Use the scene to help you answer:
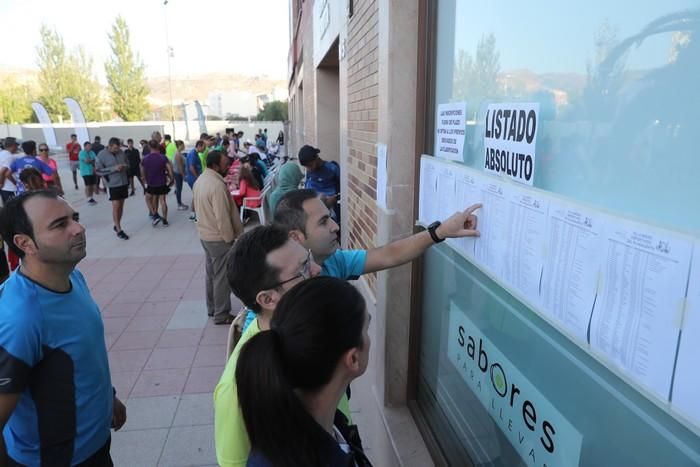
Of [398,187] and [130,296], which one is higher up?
[398,187]

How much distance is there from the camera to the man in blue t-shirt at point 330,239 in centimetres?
246

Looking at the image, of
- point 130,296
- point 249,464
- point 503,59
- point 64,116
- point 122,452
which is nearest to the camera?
point 249,464

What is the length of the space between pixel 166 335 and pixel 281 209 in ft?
11.8

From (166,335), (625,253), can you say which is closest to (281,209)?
(625,253)

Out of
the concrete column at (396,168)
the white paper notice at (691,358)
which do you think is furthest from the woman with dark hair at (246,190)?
the white paper notice at (691,358)

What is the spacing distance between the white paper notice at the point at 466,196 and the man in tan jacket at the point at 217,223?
3.64 m

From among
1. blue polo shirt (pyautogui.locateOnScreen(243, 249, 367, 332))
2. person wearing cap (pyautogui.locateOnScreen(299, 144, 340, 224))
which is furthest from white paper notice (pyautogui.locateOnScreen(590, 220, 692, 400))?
person wearing cap (pyautogui.locateOnScreen(299, 144, 340, 224))

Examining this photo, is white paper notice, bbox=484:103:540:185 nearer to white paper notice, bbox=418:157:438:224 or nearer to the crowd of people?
the crowd of people

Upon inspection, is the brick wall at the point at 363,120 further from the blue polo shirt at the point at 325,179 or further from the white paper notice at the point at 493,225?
the blue polo shirt at the point at 325,179

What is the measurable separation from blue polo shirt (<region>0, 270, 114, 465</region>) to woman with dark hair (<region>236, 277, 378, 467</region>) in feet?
3.70

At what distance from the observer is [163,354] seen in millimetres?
5074

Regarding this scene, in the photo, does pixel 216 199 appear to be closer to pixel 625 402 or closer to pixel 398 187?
pixel 398 187

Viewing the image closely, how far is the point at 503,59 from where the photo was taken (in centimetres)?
198

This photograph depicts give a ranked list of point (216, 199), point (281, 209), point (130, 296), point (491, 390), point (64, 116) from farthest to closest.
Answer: point (64, 116), point (130, 296), point (216, 199), point (281, 209), point (491, 390)
